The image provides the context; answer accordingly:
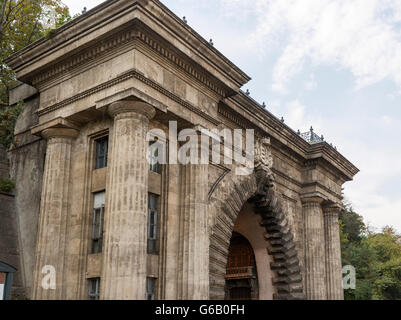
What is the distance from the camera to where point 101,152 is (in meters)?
14.3

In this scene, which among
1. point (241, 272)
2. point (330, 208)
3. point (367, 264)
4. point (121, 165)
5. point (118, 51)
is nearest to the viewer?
point (121, 165)

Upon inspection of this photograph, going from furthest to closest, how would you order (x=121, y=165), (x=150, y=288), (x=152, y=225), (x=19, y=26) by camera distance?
(x=19, y=26), (x=152, y=225), (x=150, y=288), (x=121, y=165)

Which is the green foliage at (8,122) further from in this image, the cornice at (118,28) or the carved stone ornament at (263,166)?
the carved stone ornament at (263,166)

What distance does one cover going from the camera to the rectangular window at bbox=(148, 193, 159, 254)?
45.0 feet

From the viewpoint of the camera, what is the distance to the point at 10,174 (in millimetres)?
16391

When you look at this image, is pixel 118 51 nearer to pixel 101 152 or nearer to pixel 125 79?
pixel 125 79

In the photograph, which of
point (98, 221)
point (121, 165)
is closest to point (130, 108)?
point (121, 165)

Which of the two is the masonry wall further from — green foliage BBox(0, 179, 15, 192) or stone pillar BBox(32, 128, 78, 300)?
stone pillar BBox(32, 128, 78, 300)

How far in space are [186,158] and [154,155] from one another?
1.00m

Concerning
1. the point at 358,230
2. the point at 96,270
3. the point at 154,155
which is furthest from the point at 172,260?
the point at 358,230

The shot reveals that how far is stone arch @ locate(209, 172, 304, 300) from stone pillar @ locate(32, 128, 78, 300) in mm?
4537

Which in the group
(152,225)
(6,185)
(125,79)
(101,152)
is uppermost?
(125,79)

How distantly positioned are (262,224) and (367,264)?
22.9 metres

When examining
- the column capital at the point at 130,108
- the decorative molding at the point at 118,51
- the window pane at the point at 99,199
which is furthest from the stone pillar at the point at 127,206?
the decorative molding at the point at 118,51
